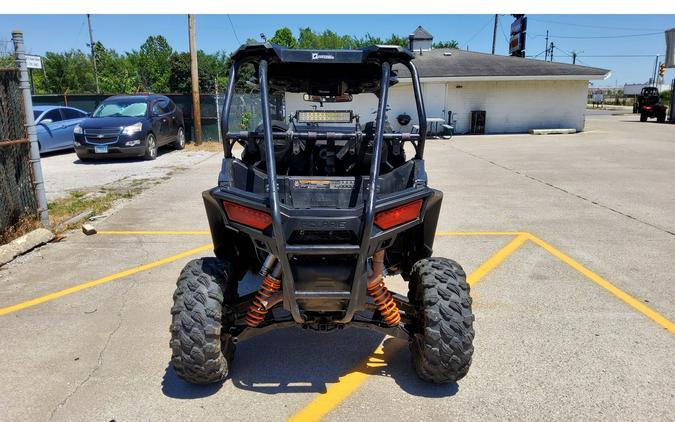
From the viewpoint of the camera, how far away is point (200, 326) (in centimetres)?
300

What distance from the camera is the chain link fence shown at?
6.21 meters

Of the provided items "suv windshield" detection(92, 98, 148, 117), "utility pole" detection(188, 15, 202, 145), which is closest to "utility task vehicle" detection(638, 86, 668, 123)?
"utility pole" detection(188, 15, 202, 145)

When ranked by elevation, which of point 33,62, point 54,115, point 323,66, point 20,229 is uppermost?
point 33,62

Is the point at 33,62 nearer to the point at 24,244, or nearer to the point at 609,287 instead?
the point at 24,244

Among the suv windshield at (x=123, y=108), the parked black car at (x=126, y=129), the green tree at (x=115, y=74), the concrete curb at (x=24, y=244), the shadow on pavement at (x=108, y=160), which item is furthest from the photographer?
the green tree at (x=115, y=74)

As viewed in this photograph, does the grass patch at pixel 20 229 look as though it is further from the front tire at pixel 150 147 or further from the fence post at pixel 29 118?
the front tire at pixel 150 147

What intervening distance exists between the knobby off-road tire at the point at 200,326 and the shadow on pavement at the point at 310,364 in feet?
0.88

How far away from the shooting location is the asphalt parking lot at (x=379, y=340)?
10.2 ft

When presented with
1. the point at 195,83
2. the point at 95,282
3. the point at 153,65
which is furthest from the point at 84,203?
the point at 153,65

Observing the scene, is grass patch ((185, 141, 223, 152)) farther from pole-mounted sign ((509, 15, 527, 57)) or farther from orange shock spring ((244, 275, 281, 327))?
pole-mounted sign ((509, 15, 527, 57))

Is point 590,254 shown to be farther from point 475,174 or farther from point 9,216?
point 9,216

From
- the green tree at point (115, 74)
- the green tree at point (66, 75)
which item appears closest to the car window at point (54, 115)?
the green tree at point (115, 74)

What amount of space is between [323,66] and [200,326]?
7.15 feet

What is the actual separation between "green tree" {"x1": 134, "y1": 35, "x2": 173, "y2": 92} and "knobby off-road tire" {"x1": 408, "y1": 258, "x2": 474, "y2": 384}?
59012 mm
